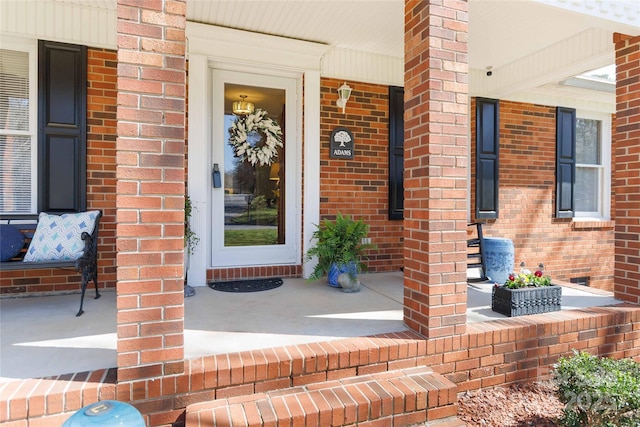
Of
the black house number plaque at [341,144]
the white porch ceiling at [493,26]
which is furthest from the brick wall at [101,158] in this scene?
the black house number plaque at [341,144]

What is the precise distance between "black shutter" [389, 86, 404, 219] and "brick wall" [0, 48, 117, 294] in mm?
3181

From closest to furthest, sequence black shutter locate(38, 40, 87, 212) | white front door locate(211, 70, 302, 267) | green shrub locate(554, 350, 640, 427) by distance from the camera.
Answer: green shrub locate(554, 350, 640, 427)
black shutter locate(38, 40, 87, 212)
white front door locate(211, 70, 302, 267)

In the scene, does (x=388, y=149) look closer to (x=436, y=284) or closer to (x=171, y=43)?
(x=436, y=284)

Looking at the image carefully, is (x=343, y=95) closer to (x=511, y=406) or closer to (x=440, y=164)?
(x=440, y=164)

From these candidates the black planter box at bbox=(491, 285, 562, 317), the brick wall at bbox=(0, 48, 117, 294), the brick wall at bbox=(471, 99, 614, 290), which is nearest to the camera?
the black planter box at bbox=(491, 285, 562, 317)

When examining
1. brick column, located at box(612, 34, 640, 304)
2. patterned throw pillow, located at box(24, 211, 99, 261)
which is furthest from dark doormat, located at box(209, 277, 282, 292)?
brick column, located at box(612, 34, 640, 304)

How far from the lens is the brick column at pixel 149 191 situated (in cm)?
184

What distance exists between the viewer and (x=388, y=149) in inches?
192

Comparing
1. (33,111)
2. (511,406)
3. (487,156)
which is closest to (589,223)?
(487,156)

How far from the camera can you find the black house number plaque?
4566 mm

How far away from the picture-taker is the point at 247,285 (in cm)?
399

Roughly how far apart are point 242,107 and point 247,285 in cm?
201

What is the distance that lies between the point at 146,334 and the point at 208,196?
2.41 metres

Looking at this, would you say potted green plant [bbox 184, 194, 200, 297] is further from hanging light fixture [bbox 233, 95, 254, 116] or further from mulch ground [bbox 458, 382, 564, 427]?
mulch ground [bbox 458, 382, 564, 427]
